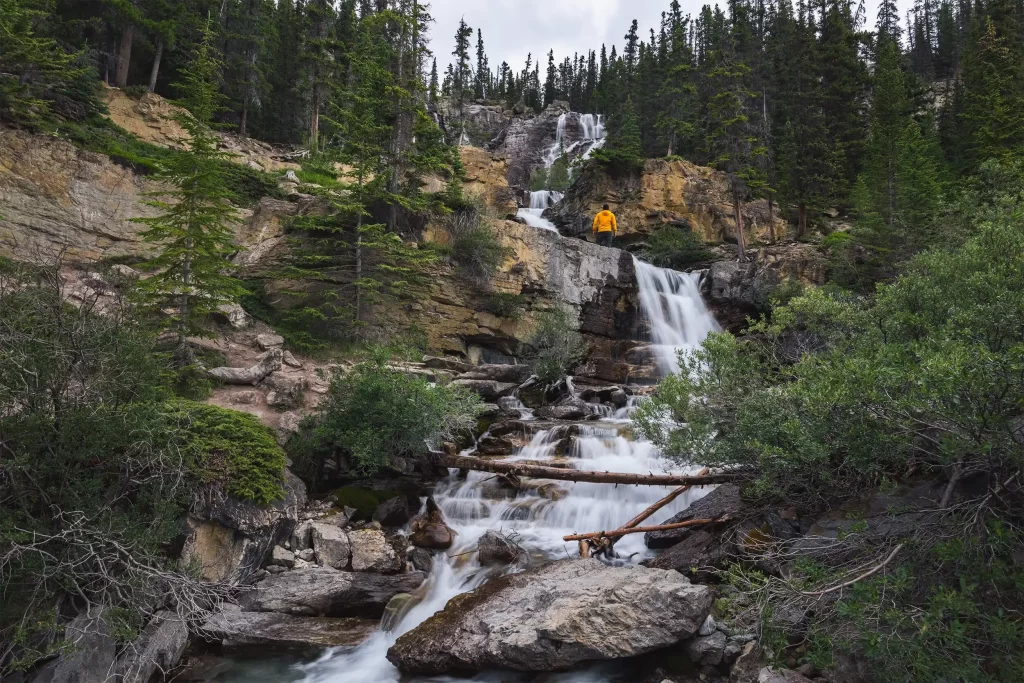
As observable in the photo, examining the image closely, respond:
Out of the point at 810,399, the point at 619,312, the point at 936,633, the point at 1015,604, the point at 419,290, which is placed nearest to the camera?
the point at 936,633

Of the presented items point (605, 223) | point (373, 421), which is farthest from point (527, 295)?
point (373, 421)

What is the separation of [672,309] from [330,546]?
18033 mm

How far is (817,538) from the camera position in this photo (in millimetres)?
6156

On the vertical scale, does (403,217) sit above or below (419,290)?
above

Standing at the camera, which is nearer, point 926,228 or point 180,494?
point 180,494

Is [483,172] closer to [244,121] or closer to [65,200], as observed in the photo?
[244,121]

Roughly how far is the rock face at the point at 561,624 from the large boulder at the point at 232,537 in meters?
2.76

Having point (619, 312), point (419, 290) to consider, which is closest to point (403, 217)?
point (419, 290)

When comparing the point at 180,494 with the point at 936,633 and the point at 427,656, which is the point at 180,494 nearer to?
the point at 427,656

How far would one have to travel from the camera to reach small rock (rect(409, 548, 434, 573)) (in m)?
9.30

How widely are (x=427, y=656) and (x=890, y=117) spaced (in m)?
34.0

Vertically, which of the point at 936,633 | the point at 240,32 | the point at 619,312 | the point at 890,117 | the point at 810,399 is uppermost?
the point at 240,32

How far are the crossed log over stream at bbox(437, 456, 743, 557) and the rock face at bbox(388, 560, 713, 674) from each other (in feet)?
4.97

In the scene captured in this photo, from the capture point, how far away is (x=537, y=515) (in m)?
10.7
